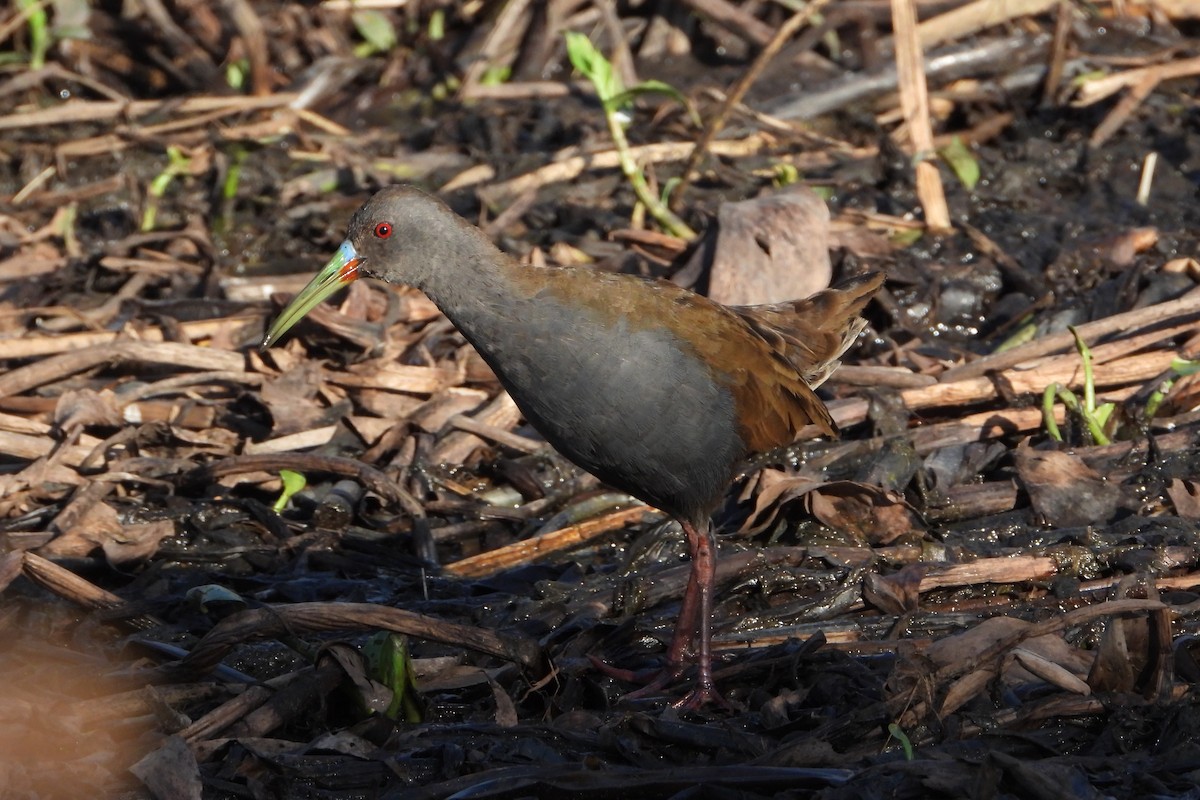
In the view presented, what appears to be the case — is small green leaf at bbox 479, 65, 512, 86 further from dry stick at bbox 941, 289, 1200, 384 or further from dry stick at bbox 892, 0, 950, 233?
dry stick at bbox 941, 289, 1200, 384

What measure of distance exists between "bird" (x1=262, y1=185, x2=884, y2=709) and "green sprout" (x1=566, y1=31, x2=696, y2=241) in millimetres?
2297

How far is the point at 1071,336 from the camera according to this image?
5820 mm

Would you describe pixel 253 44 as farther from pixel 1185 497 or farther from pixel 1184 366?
pixel 1185 497

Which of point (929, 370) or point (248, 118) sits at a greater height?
point (248, 118)

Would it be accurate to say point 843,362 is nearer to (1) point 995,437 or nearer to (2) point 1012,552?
(1) point 995,437

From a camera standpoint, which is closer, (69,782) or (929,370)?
(69,782)

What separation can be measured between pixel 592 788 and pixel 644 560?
1.61 meters

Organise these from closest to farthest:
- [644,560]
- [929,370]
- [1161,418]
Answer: [644,560] < [1161,418] < [929,370]

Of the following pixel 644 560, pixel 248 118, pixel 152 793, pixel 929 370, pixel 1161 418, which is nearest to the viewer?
pixel 152 793

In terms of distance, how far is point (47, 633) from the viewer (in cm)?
455

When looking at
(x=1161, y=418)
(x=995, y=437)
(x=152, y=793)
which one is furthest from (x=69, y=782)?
(x=1161, y=418)

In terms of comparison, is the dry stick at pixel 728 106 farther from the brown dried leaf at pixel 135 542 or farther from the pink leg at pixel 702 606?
the brown dried leaf at pixel 135 542

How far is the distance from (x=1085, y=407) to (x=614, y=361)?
7.13 feet

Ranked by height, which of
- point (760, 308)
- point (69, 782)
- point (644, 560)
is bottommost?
point (644, 560)
